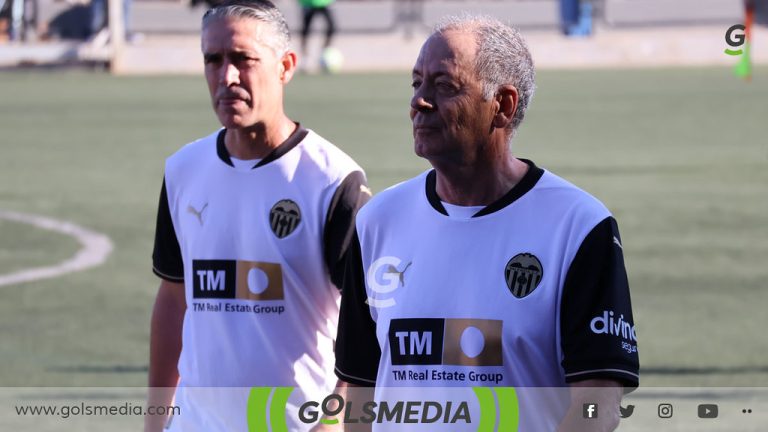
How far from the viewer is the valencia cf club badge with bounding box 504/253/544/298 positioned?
388cm

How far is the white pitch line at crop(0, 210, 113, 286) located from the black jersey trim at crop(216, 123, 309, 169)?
23.0ft

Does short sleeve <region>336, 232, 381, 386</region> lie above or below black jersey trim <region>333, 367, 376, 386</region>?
above

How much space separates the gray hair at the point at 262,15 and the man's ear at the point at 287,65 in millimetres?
30

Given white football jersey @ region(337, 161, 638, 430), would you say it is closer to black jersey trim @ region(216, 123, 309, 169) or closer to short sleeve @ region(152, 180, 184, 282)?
black jersey trim @ region(216, 123, 309, 169)

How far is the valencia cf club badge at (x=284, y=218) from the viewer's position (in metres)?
5.09

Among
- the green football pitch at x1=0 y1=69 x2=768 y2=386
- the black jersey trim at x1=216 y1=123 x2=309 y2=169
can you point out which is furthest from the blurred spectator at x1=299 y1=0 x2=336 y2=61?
the black jersey trim at x1=216 y1=123 x2=309 y2=169

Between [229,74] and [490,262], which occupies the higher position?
[229,74]

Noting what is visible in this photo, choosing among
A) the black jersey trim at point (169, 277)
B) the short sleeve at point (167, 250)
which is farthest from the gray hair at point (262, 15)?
the black jersey trim at point (169, 277)

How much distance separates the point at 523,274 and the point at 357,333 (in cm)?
53

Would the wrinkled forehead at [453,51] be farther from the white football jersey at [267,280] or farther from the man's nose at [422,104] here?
the white football jersey at [267,280]

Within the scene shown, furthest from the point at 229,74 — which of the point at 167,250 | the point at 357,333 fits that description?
the point at 357,333

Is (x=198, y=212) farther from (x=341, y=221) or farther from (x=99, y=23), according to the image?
(x=99, y=23)

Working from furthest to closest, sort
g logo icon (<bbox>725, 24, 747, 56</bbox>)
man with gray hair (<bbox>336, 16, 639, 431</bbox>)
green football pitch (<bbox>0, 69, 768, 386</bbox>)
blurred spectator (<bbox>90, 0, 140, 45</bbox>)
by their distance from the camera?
1. blurred spectator (<bbox>90, 0, 140, 45</bbox>)
2. green football pitch (<bbox>0, 69, 768, 386</bbox>)
3. g logo icon (<bbox>725, 24, 747, 56</bbox>)
4. man with gray hair (<bbox>336, 16, 639, 431</bbox>)

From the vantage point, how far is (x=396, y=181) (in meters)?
17.0
